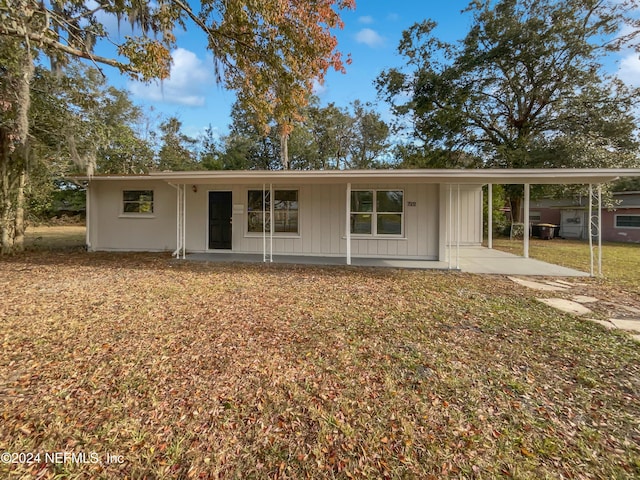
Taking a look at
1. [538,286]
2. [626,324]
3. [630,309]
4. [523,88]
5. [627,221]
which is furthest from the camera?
→ [627,221]

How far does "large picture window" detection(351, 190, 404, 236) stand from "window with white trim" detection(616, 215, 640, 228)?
1652 centimetres

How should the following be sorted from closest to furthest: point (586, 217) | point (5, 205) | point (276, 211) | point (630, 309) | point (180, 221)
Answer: point (630, 309)
point (5, 205)
point (276, 211)
point (180, 221)
point (586, 217)

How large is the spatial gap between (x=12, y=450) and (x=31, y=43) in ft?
24.8

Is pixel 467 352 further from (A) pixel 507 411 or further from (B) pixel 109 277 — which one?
(B) pixel 109 277

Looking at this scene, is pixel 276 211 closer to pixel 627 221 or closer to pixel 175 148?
pixel 627 221

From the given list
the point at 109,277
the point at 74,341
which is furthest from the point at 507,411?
the point at 109,277

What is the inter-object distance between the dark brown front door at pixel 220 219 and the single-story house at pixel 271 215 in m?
0.03

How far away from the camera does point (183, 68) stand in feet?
27.8

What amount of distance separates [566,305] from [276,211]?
275 inches

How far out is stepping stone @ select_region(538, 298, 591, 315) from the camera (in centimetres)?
446

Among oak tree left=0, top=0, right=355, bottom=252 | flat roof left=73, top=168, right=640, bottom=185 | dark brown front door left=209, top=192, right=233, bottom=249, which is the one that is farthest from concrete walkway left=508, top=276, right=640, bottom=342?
dark brown front door left=209, top=192, right=233, bottom=249

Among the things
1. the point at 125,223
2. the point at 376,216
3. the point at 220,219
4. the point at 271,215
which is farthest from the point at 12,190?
the point at 376,216

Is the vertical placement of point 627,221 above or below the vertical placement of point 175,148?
below

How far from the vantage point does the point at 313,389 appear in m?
2.49
